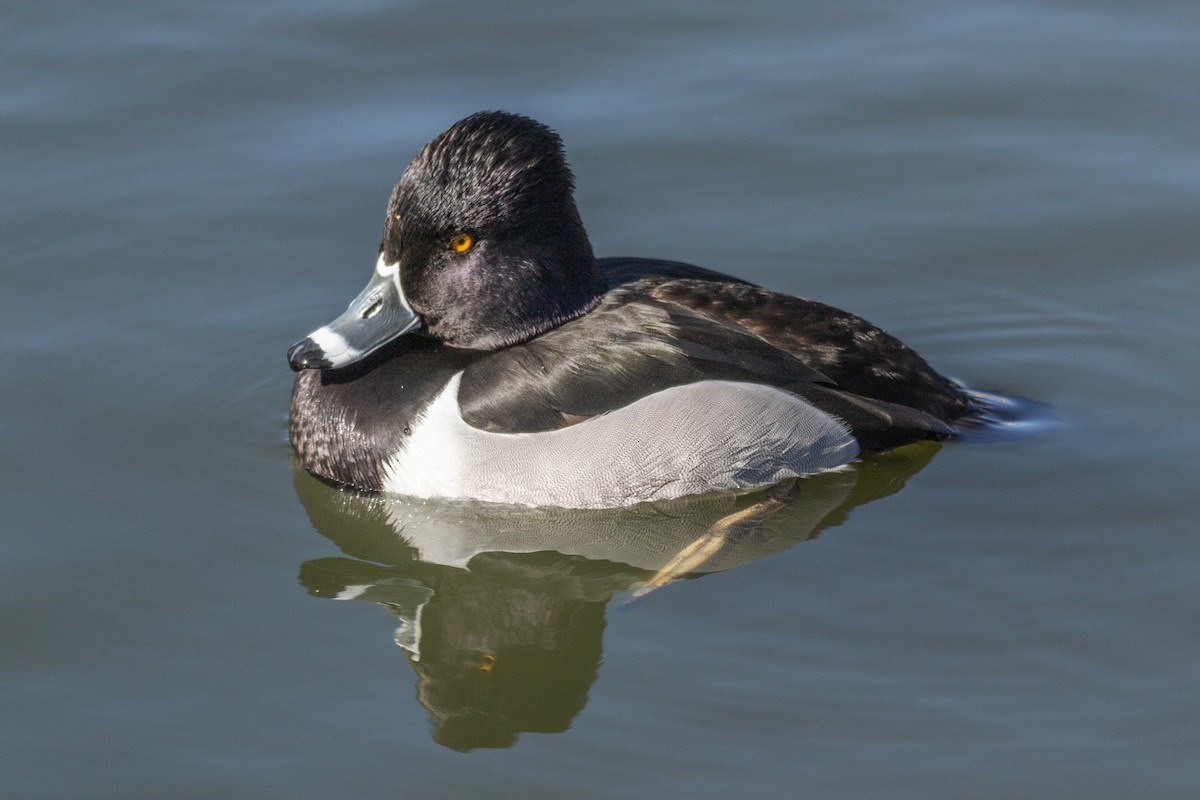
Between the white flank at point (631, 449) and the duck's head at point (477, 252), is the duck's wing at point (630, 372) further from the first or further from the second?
the duck's head at point (477, 252)

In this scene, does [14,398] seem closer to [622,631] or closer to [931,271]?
[622,631]

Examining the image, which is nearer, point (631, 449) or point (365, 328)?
point (631, 449)

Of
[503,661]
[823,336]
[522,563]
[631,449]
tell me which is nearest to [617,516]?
[631,449]

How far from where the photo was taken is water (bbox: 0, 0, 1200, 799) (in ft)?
17.9

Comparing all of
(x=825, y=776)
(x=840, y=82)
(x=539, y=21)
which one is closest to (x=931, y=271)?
(x=840, y=82)

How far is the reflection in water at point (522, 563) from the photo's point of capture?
5.91 metres

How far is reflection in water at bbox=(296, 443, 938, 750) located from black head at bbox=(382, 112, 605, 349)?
0.79 m

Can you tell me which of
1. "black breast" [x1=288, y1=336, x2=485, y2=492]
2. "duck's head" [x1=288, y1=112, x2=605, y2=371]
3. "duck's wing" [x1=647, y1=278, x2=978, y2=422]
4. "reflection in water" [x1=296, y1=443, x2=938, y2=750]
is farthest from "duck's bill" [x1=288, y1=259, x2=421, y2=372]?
"duck's wing" [x1=647, y1=278, x2=978, y2=422]

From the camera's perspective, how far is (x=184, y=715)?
5.59m

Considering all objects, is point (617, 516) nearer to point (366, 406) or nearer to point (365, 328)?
point (366, 406)

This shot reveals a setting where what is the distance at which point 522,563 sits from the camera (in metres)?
6.59

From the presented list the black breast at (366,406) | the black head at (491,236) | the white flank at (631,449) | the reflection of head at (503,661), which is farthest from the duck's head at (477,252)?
the reflection of head at (503,661)

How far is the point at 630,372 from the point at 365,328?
1136mm

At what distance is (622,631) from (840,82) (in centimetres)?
464
